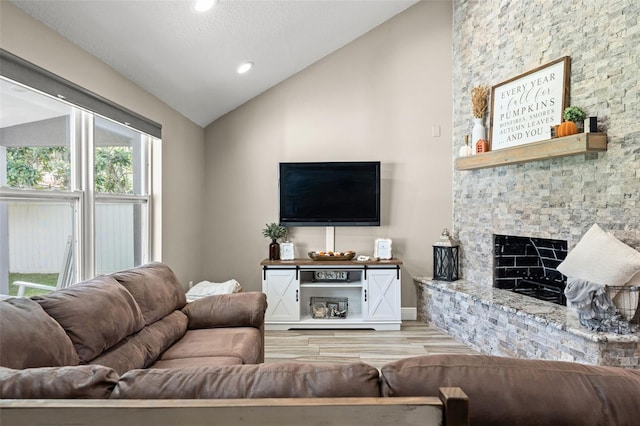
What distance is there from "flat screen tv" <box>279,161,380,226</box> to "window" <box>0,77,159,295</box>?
1.81m

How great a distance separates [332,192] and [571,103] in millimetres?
2526

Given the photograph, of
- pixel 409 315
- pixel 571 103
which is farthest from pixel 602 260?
pixel 409 315

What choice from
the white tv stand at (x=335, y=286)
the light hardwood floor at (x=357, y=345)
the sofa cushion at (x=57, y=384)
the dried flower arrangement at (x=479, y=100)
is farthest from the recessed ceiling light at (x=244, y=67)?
the sofa cushion at (x=57, y=384)

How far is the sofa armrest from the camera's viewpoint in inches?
119

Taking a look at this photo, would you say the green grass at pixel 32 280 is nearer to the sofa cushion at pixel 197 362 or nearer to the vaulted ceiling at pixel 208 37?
the sofa cushion at pixel 197 362

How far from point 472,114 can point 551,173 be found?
4.25 feet

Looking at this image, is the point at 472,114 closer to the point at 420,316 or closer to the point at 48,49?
the point at 420,316

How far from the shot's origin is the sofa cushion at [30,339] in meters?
1.46

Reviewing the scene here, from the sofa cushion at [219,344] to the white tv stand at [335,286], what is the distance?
5.22 ft

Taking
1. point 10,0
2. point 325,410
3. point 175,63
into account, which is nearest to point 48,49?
point 10,0

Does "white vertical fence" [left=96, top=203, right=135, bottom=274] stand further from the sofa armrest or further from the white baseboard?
the white baseboard

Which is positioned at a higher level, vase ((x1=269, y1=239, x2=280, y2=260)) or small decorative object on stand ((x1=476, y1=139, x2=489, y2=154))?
small decorative object on stand ((x1=476, y1=139, x2=489, y2=154))

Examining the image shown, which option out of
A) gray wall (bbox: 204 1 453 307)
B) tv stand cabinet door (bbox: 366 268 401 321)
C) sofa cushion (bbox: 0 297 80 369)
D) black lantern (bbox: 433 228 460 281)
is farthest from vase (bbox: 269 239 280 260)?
sofa cushion (bbox: 0 297 80 369)

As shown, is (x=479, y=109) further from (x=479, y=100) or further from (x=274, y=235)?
(x=274, y=235)
